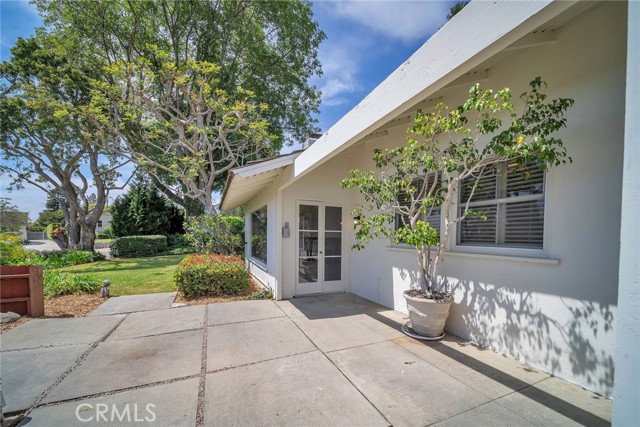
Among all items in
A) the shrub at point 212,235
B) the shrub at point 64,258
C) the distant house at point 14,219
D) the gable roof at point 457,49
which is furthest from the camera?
the distant house at point 14,219

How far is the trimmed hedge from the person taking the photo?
1512 centimetres

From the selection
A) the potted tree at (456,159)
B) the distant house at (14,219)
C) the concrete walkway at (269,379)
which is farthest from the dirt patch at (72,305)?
the distant house at (14,219)

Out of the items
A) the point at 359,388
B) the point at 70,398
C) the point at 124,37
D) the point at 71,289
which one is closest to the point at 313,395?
the point at 359,388

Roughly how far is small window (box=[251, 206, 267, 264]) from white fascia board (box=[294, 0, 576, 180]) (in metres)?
5.69

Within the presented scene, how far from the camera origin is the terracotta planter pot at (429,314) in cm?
392

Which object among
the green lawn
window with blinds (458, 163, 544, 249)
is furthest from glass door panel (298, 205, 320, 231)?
the green lawn

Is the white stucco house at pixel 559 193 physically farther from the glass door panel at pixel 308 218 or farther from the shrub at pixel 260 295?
the shrub at pixel 260 295

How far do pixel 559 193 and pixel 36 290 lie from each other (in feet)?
29.3

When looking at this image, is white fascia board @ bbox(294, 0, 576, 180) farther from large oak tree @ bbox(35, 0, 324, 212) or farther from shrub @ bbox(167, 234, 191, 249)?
shrub @ bbox(167, 234, 191, 249)

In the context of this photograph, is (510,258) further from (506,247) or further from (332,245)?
(332,245)

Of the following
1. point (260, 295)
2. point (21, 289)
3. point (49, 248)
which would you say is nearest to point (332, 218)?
point (260, 295)

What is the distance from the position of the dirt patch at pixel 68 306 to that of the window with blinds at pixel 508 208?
7713 mm

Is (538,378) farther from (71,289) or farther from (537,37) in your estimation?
(71,289)

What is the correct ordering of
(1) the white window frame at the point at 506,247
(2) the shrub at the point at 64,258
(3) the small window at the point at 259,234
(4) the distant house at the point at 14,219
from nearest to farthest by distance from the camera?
1. (1) the white window frame at the point at 506,247
2. (3) the small window at the point at 259,234
3. (2) the shrub at the point at 64,258
4. (4) the distant house at the point at 14,219
